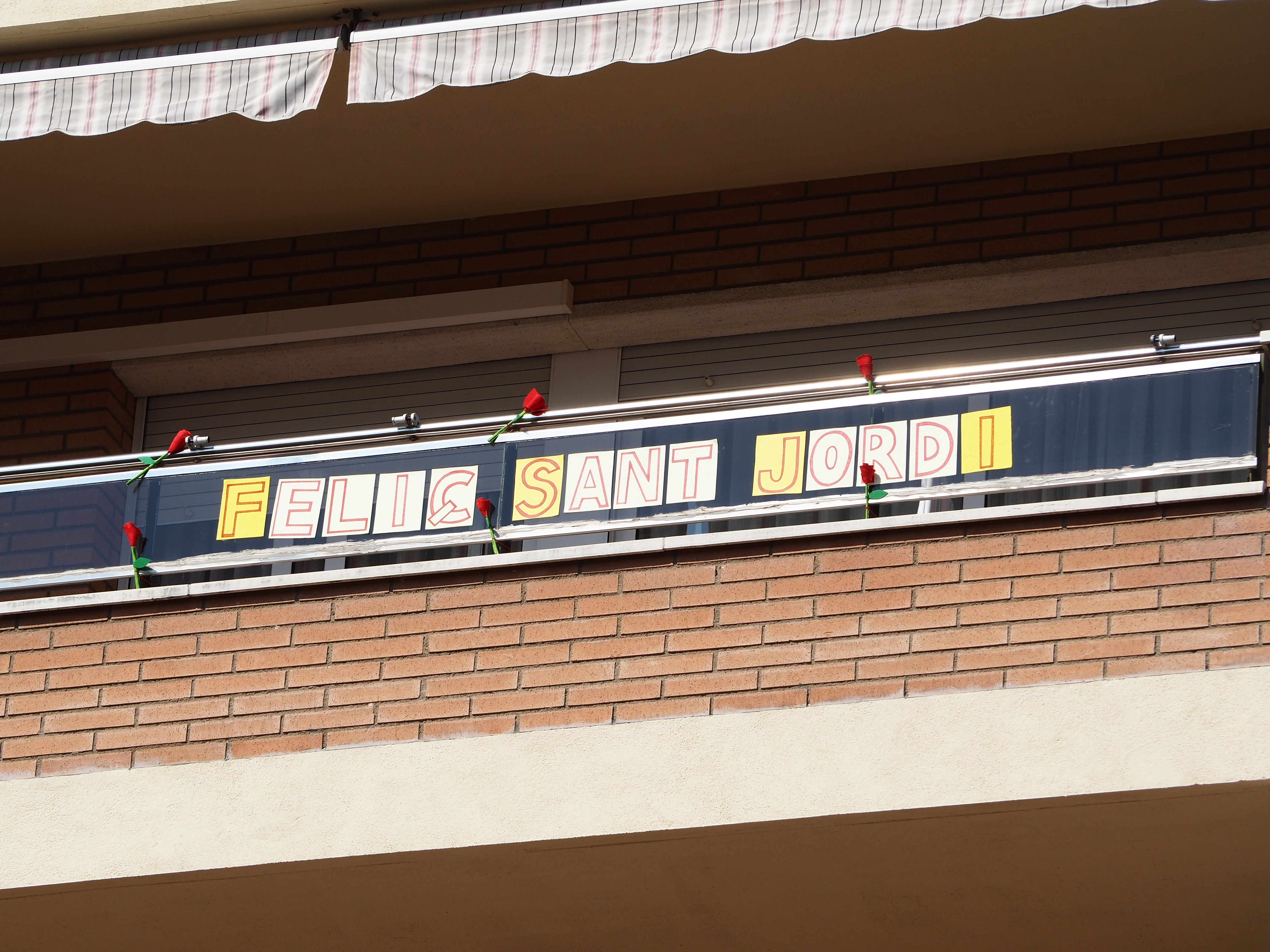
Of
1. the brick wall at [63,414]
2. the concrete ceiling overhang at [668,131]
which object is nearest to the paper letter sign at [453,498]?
the concrete ceiling overhang at [668,131]

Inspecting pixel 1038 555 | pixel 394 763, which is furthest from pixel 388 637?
pixel 1038 555

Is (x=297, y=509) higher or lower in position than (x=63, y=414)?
lower

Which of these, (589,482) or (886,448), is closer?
(886,448)

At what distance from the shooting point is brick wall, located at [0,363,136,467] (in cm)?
990

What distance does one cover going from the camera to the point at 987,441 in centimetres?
702

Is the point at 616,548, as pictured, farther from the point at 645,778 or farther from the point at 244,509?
the point at 244,509

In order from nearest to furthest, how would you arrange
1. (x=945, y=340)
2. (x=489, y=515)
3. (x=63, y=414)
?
1. (x=489, y=515)
2. (x=945, y=340)
3. (x=63, y=414)

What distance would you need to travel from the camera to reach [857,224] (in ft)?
30.5

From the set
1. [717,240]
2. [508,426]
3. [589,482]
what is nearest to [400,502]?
[508,426]

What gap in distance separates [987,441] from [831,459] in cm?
57

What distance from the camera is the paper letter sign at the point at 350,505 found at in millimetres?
7496

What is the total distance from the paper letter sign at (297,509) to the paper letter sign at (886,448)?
211 cm

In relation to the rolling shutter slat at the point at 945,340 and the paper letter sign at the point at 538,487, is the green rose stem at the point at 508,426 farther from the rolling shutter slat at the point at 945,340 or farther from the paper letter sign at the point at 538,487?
the rolling shutter slat at the point at 945,340

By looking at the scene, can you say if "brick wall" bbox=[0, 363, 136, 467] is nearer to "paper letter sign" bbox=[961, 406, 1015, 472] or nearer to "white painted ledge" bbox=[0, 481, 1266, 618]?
"white painted ledge" bbox=[0, 481, 1266, 618]
